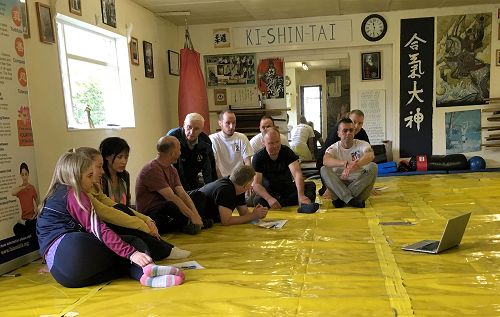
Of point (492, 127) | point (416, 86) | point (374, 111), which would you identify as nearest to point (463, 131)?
point (492, 127)

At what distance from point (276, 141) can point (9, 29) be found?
7.86ft

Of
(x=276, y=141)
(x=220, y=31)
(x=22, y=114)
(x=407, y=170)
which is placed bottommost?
(x=407, y=170)

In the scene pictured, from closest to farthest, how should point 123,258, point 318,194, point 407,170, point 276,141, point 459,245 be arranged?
point 123,258, point 459,245, point 276,141, point 318,194, point 407,170

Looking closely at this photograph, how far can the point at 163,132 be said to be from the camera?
21.8ft

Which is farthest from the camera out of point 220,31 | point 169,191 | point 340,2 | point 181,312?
point 220,31

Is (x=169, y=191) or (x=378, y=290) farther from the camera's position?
(x=169, y=191)

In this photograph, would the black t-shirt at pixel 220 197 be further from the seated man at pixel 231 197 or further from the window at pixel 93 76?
the window at pixel 93 76

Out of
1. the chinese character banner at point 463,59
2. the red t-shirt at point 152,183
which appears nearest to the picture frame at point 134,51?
the red t-shirt at point 152,183

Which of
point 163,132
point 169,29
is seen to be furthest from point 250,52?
point 163,132

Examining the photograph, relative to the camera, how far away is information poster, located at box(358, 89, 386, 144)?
6973 mm

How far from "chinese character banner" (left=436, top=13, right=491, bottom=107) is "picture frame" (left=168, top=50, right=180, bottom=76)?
427 centimetres

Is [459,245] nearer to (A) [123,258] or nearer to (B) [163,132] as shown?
(A) [123,258]

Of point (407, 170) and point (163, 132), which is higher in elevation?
point (163, 132)

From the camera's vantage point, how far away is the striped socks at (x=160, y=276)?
2273 millimetres
